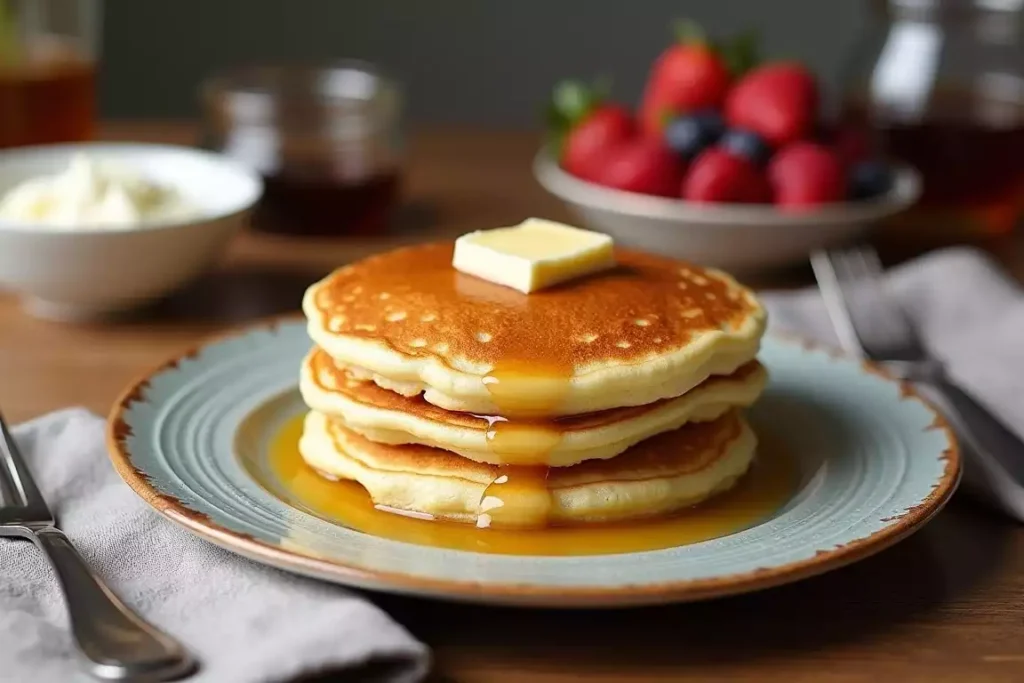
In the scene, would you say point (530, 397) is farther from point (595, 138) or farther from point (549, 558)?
point (595, 138)

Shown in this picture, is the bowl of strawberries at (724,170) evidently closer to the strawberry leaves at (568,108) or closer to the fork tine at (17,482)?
the strawberry leaves at (568,108)

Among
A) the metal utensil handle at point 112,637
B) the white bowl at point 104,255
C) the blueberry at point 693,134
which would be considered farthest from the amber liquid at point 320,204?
the metal utensil handle at point 112,637

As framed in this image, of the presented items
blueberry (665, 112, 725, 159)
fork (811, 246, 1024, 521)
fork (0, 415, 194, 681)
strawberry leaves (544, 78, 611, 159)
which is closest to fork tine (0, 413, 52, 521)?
fork (0, 415, 194, 681)

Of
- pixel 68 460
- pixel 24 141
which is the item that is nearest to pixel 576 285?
pixel 68 460

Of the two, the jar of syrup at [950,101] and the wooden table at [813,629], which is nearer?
the wooden table at [813,629]

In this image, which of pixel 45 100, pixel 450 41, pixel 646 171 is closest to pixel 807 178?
pixel 646 171
